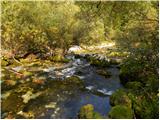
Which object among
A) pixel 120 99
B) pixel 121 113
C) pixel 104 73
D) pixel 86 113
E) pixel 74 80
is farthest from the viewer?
pixel 104 73

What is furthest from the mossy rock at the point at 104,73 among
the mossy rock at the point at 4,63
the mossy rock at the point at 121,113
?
the mossy rock at the point at 4,63

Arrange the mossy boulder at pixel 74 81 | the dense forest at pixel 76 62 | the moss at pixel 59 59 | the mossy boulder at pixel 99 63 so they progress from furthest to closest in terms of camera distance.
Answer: the moss at pixel 59 59, the mossy boulder at pixel 99 63, the mossy boulder at pixel 74 81, the dense forest at pixel 76 62

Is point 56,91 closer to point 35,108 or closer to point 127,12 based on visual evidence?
point 35,108

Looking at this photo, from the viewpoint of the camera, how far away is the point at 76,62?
2875 centimetres

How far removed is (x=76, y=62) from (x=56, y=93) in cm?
1106

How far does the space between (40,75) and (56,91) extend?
4.52m

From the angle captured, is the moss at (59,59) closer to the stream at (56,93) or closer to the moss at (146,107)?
the stream at (56,93)

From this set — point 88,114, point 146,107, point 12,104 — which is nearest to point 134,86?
point 146,107

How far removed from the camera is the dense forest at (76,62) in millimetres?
13719

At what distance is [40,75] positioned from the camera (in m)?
22.5

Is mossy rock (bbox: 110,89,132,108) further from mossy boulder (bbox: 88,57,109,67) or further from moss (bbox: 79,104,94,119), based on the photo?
mossy boulder (bbox: 88,57,109,67)

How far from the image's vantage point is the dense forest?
13.7 metres

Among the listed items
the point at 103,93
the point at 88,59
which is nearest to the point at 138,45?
the point at 103,93

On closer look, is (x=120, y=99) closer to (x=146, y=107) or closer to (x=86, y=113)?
(x=146, y=107)
